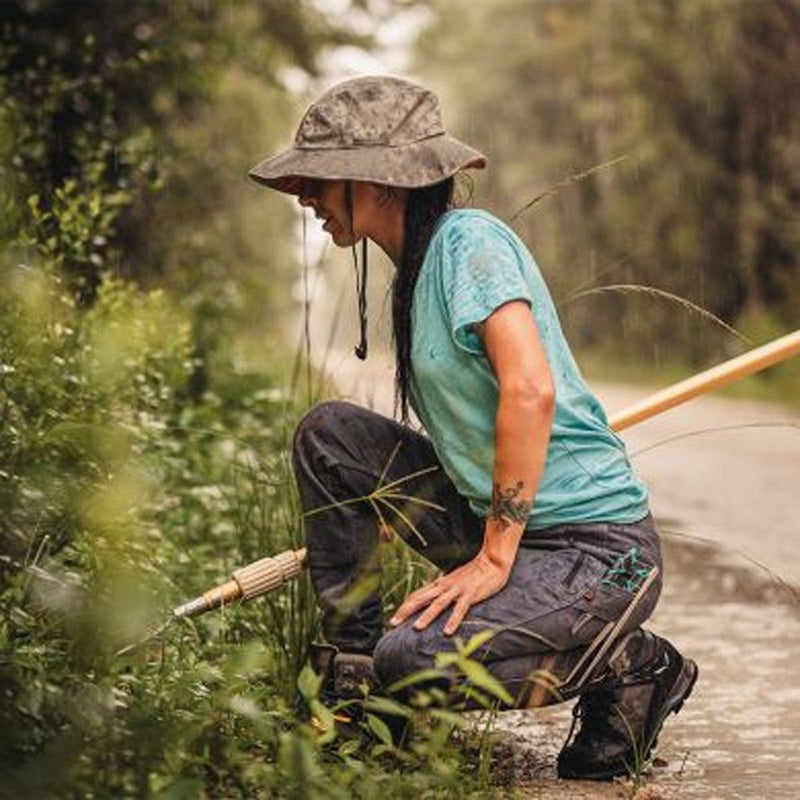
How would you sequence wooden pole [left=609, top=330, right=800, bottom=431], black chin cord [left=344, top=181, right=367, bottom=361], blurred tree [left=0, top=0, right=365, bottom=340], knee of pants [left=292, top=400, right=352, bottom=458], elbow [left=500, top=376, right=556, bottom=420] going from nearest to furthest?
elbow [left=500, top=376, right=556, bottom=420]
black chin cord [left=344, top=181, right=367, bottom=361]
knee of pants [left=292, top=400, right=352, bottom=458]
wooden pole [left=609, top=330, right=800, bottom=431]
blurred tree [left=0, top=0, right=365, bottom=340]

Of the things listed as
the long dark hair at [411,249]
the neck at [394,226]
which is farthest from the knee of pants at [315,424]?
the neck at [394,226]

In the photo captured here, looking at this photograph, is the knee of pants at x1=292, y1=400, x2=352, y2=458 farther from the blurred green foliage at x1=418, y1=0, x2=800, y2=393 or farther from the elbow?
the blurred green foliage at x1=418, y1=0, x2=800, y2=393

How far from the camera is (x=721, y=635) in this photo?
517cm

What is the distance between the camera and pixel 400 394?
11.9 feet

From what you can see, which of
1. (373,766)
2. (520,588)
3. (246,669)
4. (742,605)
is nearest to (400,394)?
(520,588)

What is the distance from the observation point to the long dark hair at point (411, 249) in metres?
3.41

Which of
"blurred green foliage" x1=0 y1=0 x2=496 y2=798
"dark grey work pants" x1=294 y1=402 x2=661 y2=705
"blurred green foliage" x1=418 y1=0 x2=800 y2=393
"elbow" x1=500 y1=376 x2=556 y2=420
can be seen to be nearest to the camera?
"blurred green foliage" x1=0 y1=0 x2=496 y2=798

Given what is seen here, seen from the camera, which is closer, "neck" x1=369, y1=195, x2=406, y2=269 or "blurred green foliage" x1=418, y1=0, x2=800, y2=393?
"neck" x1=369, y1=195, x2=406, y2=269

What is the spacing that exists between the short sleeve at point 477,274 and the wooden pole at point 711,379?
77 cm

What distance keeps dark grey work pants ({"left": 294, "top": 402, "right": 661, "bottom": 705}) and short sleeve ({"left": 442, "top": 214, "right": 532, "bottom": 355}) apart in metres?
0.43

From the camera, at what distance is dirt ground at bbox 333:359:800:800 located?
11.7 feet

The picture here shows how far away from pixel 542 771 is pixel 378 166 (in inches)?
56.9

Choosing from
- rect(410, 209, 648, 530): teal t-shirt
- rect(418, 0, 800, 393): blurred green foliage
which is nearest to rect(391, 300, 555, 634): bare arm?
rect(410, 209, 648, 530): teal t-shirt

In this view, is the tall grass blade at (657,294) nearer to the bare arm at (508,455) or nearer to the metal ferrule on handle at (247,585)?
the bare arm at (508,455)
